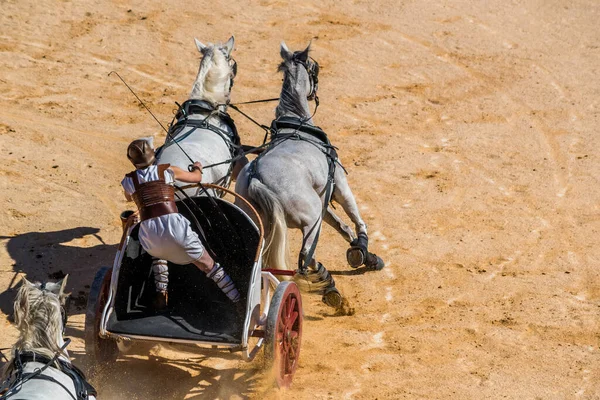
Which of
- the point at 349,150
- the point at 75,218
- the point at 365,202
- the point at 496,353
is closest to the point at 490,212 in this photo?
the point at 365,202

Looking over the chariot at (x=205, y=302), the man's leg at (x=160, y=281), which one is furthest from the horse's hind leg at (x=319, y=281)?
the man's leg at (x=160, y=281)

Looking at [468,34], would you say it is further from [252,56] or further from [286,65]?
[286,65]

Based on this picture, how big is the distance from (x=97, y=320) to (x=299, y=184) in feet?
7.52

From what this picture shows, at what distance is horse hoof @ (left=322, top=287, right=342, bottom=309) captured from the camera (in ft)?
27.7

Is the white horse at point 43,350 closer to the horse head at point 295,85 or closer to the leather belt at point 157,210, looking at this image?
the leather belt at point 157,210

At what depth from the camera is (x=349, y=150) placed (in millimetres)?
12328

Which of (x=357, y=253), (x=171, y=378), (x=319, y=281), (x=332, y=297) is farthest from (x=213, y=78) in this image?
(x=171, y=378)

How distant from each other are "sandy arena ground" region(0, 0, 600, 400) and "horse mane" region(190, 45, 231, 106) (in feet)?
6.05

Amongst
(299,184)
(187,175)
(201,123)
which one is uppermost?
(201,123)

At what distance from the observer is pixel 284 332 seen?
274 inches

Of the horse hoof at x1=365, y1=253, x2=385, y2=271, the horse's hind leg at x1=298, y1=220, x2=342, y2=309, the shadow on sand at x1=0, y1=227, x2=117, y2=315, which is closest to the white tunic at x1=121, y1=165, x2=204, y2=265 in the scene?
the horse's hind leg at x1=298, y1=220, x2=342, y2=309

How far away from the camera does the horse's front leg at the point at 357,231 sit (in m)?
9.12

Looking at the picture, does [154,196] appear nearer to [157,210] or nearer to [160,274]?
[157,210]

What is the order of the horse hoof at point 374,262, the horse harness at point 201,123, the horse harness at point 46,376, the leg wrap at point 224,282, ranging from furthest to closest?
the horse hoof at point 374,262 → the horse harness at point 201,123 → the leg wrap at point 224,282 → the horse harness at point 46,376
